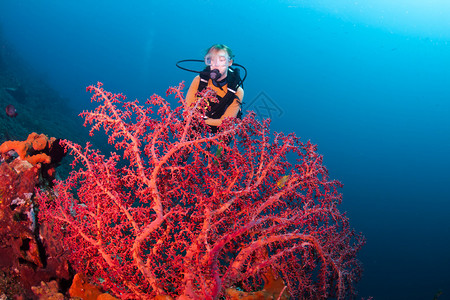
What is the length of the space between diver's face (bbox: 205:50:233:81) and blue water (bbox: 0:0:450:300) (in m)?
19.3

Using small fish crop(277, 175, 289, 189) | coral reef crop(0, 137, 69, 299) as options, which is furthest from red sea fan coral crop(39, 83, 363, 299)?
coral reef crop(0, 137, 69, 299)

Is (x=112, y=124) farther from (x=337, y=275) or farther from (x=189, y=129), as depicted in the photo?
(x=337, y=275)

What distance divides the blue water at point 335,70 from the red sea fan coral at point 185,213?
18993mm

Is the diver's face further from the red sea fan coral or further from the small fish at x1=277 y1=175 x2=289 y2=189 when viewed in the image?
the small fish at x1=277 y1=175 x2=289 y2=189

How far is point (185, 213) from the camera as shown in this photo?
7.07 ft

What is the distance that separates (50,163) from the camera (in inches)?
125

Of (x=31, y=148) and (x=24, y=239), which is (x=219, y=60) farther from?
(x=24, y=239)

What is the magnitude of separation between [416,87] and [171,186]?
114885 mm

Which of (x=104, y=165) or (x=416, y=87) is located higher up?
(x=416, y=87)

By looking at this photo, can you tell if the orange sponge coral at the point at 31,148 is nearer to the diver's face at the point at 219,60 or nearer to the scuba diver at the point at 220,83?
the scuba diver at the point at 220,83

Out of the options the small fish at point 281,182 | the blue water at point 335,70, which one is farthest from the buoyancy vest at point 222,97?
the blue water at point 335,70

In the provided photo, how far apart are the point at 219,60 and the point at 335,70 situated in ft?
405

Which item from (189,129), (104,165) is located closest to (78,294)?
(104,165)

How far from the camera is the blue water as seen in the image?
31703 mm
